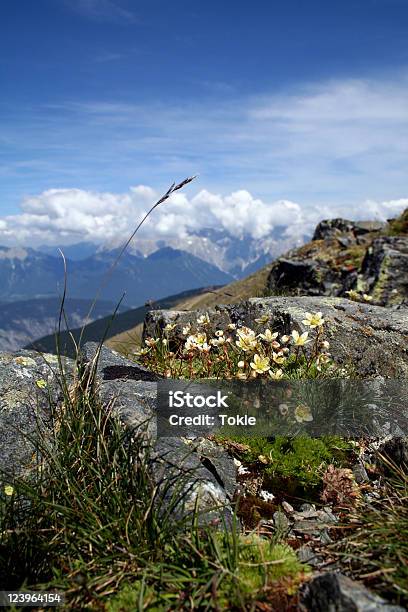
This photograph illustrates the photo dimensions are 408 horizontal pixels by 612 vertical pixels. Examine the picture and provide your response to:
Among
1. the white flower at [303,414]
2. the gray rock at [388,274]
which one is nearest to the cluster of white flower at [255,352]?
the white flower at [303,414]

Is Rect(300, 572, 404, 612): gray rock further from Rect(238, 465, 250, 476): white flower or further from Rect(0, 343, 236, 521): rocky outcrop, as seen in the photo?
Rect(238, 465, 250, 476): white flower

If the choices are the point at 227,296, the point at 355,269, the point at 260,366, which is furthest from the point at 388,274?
the point at 227,296

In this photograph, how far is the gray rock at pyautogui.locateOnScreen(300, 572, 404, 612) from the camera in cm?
324

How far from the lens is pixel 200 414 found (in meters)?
6.53

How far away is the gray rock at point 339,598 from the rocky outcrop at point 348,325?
16.3 feet

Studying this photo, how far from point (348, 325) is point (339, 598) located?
245 inches

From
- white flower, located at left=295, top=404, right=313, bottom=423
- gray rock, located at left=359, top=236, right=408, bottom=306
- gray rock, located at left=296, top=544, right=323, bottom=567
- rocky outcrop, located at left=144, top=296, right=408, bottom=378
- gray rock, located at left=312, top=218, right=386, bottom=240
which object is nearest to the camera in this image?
gray rock, located at left=296, top=544, right=323, bottom=567

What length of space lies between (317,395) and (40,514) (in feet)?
13.1

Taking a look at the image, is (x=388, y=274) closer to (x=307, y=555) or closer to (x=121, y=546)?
(x=307, y=555)

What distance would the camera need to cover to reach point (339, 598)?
3291 mm

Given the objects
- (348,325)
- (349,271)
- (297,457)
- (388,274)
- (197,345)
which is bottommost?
(297,457)

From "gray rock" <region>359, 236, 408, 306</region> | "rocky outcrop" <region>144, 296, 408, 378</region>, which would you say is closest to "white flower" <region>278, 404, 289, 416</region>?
"rocky outcrop" <region>144, 296, 408, 378</region>

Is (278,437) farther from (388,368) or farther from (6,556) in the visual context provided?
(6,556)

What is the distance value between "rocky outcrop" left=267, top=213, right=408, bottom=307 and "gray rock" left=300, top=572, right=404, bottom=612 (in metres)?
11.4
